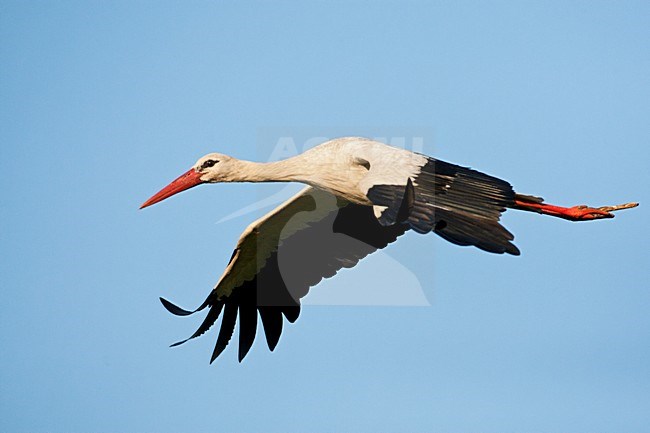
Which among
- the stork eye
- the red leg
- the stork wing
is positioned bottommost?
the stork wing

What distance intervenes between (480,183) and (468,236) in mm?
908

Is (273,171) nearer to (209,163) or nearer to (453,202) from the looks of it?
(209,163)

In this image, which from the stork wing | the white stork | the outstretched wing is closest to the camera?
the outstretched wing

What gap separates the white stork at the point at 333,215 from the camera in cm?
680

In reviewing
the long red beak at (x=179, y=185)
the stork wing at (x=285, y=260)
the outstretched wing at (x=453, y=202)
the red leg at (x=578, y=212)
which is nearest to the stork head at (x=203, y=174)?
the long red beak at (x=179, y=185)

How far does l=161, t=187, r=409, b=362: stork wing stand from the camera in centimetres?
908

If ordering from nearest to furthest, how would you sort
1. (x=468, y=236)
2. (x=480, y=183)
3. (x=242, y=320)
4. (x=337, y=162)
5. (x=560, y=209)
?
(x=468, y=236), (x=480, y=183), (x=337, y=162), (x=560, y=209), (x=242, y=320)

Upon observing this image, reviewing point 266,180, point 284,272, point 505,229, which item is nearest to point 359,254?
point 284,272

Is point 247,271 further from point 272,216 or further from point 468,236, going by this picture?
point 468,236

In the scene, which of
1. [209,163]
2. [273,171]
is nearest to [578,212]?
[273,171]

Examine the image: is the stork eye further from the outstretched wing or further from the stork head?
the outstretched wing

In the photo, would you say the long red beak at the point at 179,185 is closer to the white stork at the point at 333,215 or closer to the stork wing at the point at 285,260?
the white stork at the point at 333,215

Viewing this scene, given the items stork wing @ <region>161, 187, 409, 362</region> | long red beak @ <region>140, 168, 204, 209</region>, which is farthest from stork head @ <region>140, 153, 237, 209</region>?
stork wing @ <region>161, 187, 409, 362</region>

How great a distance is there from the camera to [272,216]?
350 inches
